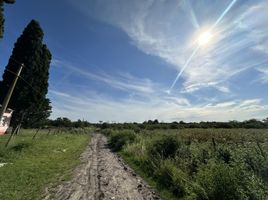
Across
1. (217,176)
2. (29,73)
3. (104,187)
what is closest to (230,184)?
(217,176)

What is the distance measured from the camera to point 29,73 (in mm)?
32250

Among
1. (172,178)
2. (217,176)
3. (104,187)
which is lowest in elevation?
(104,187)

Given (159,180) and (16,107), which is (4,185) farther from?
(16,107)

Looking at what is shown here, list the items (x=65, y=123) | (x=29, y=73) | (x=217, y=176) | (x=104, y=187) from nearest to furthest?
(x=217, y=176)
(x=104, y=187)
(x=29, y=73)
(x=65, y=123)

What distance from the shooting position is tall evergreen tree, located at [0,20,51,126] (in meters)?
31.9

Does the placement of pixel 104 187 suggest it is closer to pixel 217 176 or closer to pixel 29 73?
pixel 217 176

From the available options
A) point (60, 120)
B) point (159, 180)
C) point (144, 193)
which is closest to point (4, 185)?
point (144, 193)

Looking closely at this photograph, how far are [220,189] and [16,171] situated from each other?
7.91 meters

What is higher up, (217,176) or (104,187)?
(217,176)

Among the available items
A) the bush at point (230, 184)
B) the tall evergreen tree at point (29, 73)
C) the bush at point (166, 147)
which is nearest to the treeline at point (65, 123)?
the tall evergreen tree at point (29, 73)

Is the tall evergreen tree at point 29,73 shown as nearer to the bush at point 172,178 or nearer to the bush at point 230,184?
the bush at point 172,178

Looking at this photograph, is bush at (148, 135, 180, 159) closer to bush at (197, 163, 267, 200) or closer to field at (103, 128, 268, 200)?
field at (103, 128, 268, 200)

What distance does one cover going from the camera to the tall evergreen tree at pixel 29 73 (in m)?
31.9

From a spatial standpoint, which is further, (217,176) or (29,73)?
(29,73)
